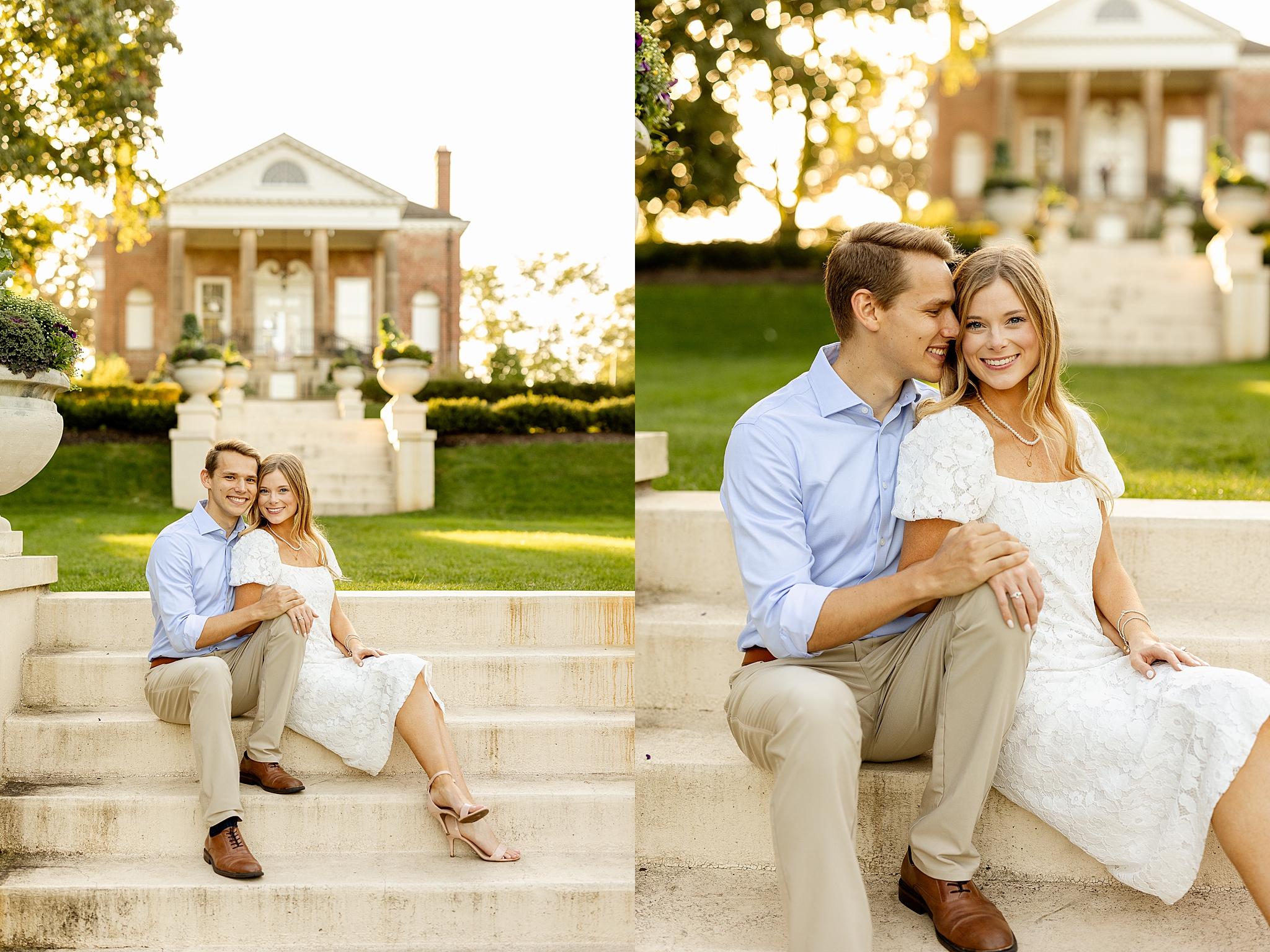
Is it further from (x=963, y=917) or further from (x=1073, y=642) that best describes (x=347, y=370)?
(x=963, y=917)

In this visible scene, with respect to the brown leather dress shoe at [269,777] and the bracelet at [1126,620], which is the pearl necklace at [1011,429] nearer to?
the bracelet at [1126,620]

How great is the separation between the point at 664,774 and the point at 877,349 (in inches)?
42.5

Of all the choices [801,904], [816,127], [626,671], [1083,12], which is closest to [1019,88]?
[1083,12]

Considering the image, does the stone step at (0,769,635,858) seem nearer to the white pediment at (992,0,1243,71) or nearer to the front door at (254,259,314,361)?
the front door at (254,259,314,361)

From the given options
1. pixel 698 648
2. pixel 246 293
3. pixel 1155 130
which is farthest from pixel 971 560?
pixel 1155 130

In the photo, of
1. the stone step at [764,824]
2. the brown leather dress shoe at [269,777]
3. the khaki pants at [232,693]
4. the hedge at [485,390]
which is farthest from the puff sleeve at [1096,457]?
the hedge at [485,390]

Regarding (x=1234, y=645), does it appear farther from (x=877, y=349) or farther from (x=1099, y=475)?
(x=877, y=349)

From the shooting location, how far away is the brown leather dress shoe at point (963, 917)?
2.09 meters

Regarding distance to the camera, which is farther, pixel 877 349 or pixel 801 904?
pixel 877 349

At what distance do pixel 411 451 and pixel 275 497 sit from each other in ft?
6.66

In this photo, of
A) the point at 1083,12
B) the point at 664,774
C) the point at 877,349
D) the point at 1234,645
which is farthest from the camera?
→ the point at 1083,12

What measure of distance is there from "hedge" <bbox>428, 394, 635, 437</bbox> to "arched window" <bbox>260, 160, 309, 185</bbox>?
1116mm

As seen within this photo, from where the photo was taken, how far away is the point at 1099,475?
7.70 feet

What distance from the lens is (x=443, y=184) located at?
4559 mm
